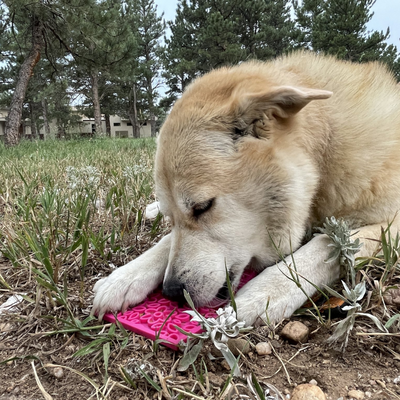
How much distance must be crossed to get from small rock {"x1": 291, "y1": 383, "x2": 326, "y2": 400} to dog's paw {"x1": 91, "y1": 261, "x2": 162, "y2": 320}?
→ 0.83 metres

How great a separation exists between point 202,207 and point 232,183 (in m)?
0.19

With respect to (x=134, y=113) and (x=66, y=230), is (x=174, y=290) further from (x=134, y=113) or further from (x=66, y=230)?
(x=134, y=113)

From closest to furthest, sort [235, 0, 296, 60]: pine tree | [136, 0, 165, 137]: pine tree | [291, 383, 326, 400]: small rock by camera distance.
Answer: [291, 383, 326, 400]: small rock < [235, 0, 296, 60]: pine tree < [136, 0, 165, 137]: pine tree

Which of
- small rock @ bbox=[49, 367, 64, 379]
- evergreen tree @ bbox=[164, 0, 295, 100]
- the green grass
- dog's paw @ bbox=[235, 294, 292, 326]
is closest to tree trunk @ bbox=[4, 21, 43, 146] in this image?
the green grass

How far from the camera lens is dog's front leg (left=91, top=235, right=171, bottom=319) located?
1562 millimetres

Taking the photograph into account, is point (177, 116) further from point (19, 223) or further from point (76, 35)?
point (76, 35)

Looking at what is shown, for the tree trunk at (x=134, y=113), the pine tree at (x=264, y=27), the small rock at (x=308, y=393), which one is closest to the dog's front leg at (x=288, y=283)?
the small rock at (x=308, y=393)

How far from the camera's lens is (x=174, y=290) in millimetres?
1601

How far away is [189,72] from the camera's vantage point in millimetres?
29297

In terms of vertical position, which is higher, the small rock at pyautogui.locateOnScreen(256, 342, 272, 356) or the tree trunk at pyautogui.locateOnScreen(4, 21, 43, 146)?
the tree trunk at pyautogui.locateOnScreen(4, 21, 43, 146)

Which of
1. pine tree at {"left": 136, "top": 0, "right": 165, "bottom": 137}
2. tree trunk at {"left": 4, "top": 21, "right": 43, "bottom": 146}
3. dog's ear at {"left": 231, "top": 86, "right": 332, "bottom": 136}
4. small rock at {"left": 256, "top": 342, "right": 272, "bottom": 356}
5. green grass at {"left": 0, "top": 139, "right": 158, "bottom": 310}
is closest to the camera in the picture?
small rock at {"left": 256, "top": 342, "right": 272, "bottom": 356}

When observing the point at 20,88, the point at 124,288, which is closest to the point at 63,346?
the point at 124,288

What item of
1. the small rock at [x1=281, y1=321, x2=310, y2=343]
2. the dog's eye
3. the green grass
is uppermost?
the dog's eye

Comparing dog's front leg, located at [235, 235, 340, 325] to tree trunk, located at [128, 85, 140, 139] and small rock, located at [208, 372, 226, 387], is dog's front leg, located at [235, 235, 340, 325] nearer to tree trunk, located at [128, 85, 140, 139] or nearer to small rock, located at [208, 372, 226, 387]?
small rock, located at [208, 372, 226, 387]
